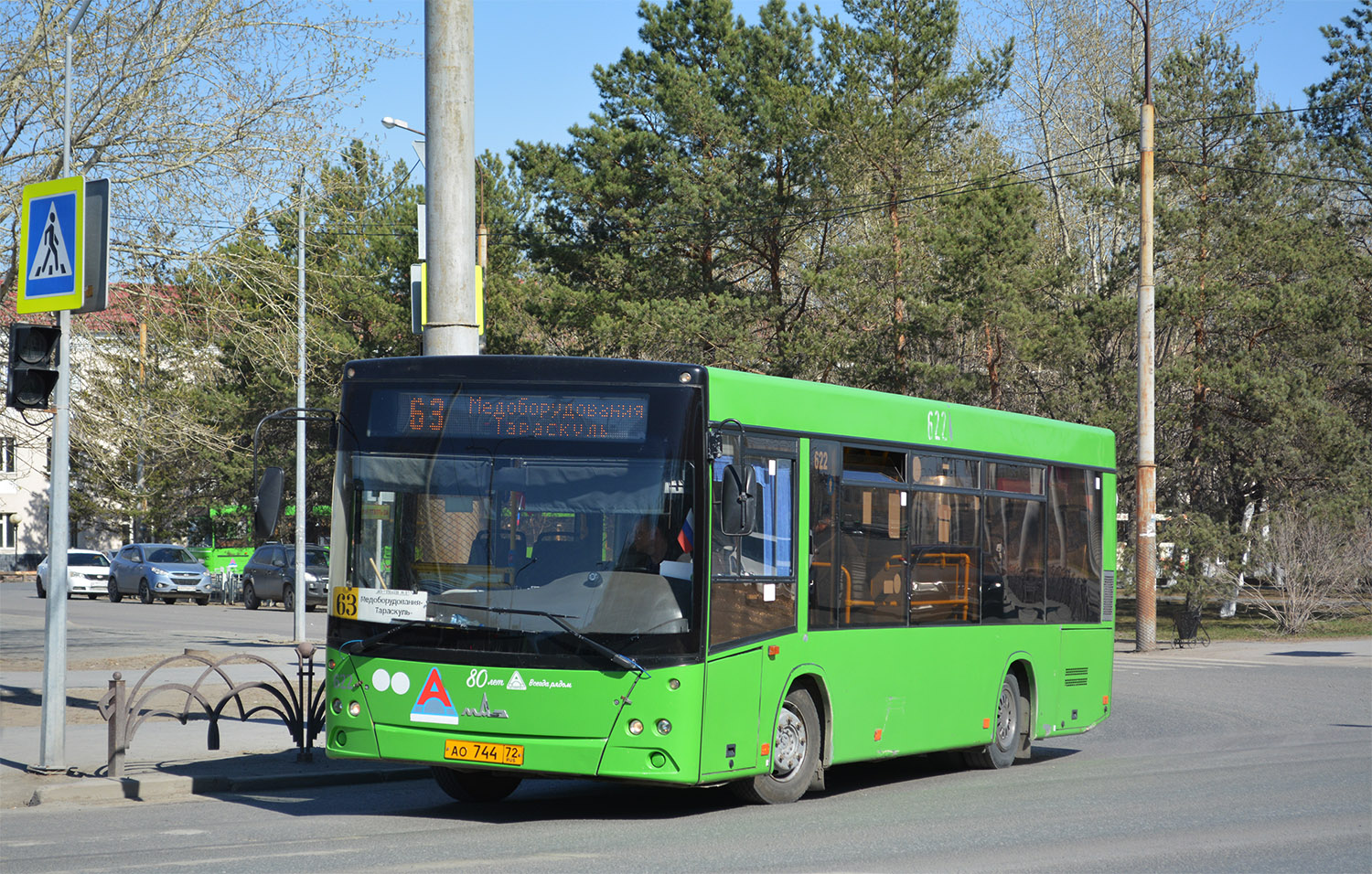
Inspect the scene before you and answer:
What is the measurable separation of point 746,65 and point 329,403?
20.9 meters

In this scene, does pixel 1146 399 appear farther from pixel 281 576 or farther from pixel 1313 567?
pixel 281 576

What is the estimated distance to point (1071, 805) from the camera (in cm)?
1088

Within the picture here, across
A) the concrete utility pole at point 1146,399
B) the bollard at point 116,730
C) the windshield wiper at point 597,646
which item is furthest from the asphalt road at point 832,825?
the concrete utility pole at point 1146,399

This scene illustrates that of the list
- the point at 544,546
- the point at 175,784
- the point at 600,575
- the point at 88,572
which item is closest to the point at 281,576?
the point at 88,572

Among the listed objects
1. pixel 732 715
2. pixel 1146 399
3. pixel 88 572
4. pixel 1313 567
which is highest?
pixel 1146 399

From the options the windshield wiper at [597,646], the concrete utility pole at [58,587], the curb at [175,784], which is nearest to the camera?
the windshield wiper at [597,646]

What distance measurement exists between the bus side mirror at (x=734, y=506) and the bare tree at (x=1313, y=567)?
91.9 ft

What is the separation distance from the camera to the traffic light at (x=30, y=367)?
11.0 meters

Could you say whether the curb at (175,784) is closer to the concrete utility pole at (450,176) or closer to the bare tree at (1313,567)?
the concrete utility pole at (450,176)

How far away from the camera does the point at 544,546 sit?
9.38m

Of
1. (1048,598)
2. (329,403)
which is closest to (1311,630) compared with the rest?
(1048,598)

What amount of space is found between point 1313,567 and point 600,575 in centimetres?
2868

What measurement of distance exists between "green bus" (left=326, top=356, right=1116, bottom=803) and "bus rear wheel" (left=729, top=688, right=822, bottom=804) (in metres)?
0.02

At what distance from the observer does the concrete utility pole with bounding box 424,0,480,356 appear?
41.8 ft
